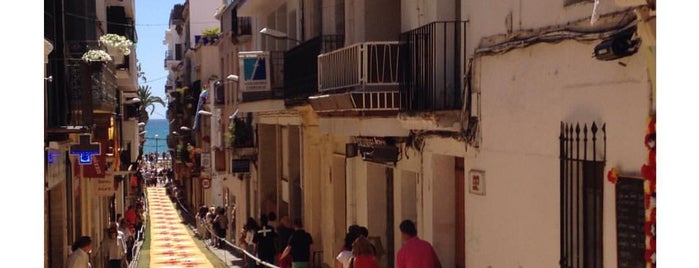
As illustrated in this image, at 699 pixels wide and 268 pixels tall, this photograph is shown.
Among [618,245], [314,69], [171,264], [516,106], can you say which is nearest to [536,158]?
[516,106]

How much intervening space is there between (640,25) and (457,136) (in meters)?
5.20

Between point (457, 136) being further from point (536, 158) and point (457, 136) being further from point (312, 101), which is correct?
point (312, 101)

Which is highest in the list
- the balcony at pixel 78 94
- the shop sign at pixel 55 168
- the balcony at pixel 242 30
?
the balcony at pixel 242 30

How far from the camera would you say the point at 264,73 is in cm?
2017

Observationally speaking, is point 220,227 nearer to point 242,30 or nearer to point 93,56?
point 242,30

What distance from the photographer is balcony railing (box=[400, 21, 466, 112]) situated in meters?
11.0

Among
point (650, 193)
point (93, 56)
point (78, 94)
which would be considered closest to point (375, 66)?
point (78, 94)

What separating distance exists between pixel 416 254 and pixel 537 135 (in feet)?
11.0

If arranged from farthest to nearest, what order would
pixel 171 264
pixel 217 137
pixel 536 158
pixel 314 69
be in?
pixel 217 137
pixel 171 264
pixel 314 69
pixel 536 158

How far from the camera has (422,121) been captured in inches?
436

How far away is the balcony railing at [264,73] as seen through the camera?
20000mm

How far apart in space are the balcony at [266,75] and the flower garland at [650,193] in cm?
1443

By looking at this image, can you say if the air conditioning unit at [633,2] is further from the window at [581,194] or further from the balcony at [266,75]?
the balcony at [266,75]

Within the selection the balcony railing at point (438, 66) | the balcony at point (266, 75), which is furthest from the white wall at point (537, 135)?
the balcony at point (266, 75)
